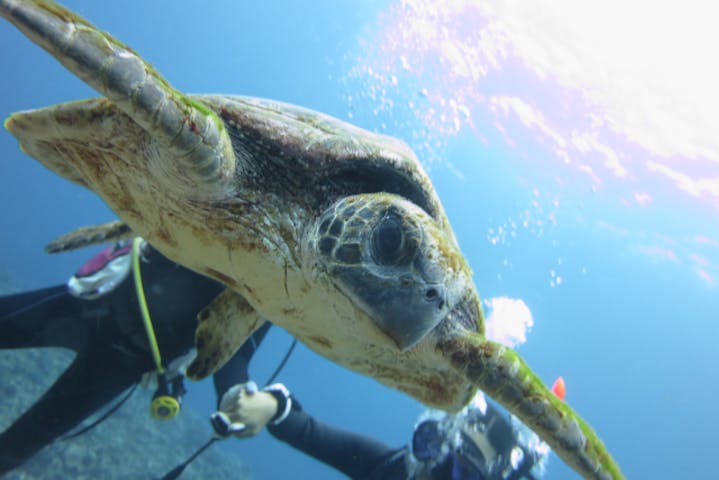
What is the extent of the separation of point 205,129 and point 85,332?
2.60m

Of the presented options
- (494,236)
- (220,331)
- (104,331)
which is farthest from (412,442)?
(494,236)

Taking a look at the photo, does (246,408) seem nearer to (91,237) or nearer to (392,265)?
(91,237)

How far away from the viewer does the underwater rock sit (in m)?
7.40

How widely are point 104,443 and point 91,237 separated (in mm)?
8492

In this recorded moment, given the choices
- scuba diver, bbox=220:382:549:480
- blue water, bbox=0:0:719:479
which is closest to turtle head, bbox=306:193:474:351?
scuba diver, bbox=220:382:549:480

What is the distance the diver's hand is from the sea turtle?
1.31 metres

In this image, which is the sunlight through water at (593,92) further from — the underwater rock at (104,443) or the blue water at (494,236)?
the underwater rock at (104,443)

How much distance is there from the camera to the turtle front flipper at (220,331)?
2410 mm

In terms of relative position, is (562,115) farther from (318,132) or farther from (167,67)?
(167,67)

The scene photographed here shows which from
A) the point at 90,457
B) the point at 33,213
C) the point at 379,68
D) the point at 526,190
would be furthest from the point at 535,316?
the point at 33,213

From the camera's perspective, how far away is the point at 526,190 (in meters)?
34.8

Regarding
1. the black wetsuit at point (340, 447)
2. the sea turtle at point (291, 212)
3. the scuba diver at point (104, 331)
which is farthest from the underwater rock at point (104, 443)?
the sea turtle at point (291, 212)

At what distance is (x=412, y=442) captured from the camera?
3514 mm

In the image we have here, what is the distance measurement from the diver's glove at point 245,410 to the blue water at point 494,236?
2571 centimetres
